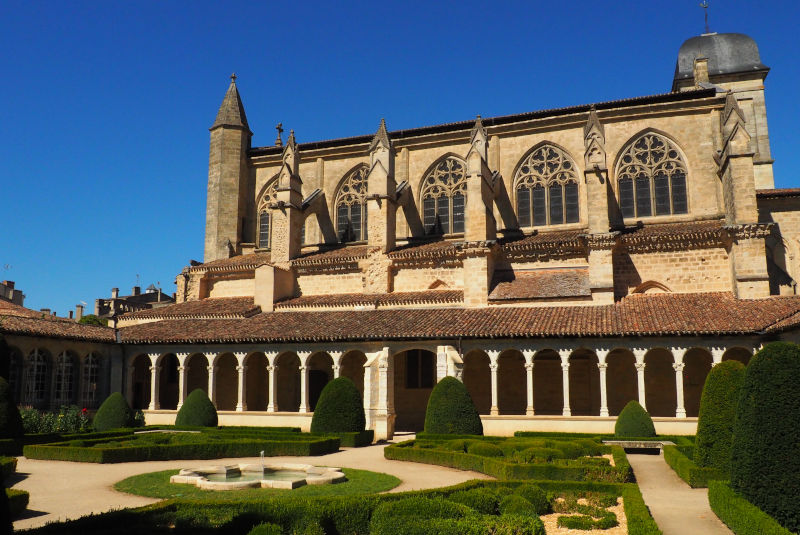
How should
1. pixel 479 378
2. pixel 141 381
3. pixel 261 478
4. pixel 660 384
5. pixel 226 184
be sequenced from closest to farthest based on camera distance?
pixel 261 478
pixel 660 384
pixel 479 378
pixel 141 381
pixel 226 184

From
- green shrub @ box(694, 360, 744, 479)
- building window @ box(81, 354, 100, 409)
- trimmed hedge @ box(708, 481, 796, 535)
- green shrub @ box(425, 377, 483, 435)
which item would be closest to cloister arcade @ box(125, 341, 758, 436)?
building window @ box(81, 354, 100, 409)

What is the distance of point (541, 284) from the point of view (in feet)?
97.6

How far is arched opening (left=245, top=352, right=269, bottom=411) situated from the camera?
32375 millimetres

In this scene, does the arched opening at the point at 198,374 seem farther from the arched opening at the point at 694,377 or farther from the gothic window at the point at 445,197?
the arched opening at the point at 694,377

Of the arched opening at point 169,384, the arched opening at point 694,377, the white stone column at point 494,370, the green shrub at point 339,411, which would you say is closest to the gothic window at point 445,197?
the white stone column at point 494,370

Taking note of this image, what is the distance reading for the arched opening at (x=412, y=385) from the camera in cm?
3086

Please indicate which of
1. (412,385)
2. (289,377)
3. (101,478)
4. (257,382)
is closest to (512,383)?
(412,385)

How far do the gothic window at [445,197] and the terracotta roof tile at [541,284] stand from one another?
236 inches

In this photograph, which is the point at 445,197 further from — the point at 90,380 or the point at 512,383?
the point at 90,380

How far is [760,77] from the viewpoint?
42.6 meters

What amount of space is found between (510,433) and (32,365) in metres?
18.7

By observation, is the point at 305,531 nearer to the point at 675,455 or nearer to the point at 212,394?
the point at 675,455

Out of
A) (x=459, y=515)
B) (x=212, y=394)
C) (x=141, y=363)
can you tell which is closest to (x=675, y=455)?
(x=459, y=515)

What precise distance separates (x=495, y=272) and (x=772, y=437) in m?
22.4
